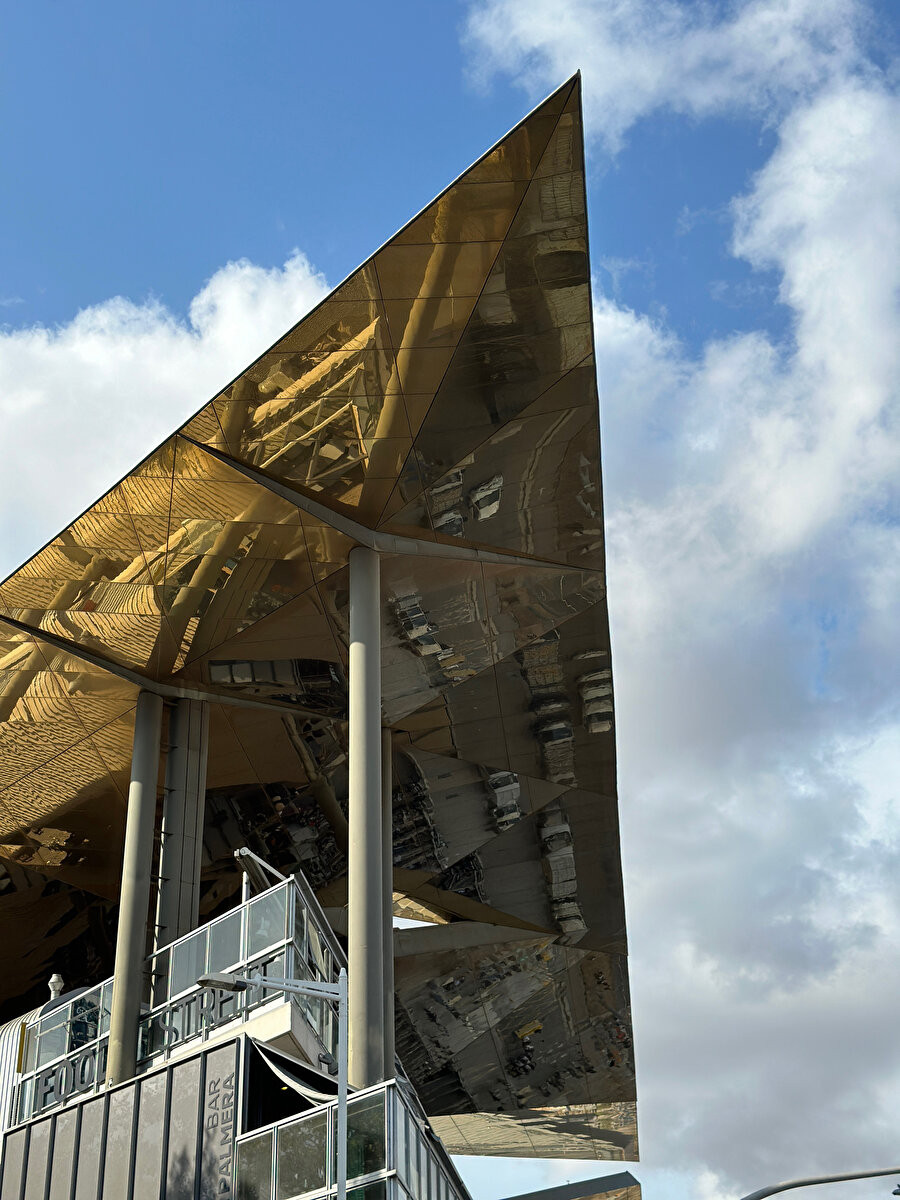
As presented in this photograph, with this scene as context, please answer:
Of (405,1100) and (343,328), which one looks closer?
(405,1100)

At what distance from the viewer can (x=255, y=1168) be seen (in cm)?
1575

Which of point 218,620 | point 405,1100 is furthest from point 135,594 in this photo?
point 405,1100

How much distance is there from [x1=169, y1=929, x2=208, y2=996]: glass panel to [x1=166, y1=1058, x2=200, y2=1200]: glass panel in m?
2.01

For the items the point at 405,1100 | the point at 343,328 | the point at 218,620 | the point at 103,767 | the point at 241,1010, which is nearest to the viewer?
the point at 405,1100

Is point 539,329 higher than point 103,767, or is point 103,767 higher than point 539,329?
point 539,329

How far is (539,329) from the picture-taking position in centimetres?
1788

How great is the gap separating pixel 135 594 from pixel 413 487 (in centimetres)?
503

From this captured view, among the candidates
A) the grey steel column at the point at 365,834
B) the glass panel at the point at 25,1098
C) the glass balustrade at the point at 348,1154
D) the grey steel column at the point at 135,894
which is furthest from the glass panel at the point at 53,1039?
the glass balustrade at the point at 348,1154

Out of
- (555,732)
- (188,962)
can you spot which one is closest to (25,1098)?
(188,962)

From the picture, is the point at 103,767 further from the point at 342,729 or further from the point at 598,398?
the point at 598,398

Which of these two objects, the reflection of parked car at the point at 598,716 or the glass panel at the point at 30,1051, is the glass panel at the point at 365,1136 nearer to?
the glass panel at the point at 30,1051

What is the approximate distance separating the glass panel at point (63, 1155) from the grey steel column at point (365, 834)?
16.4 ft

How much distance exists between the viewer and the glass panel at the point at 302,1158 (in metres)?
14.9

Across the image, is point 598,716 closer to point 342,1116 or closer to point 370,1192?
point 370,1192
